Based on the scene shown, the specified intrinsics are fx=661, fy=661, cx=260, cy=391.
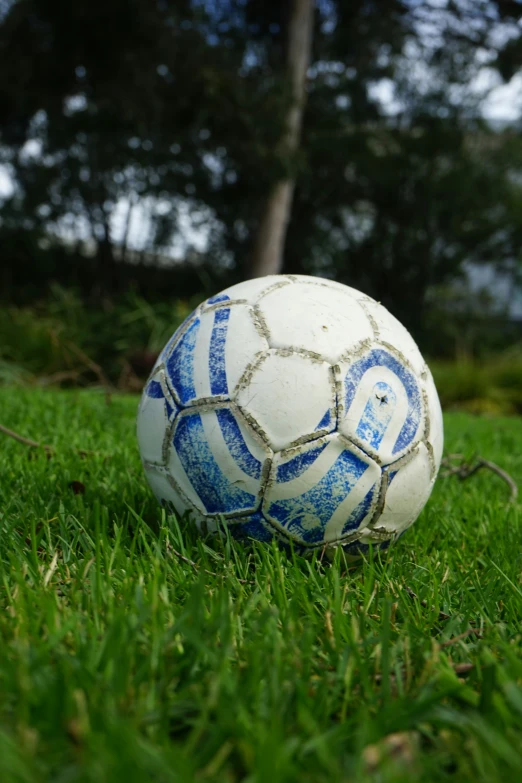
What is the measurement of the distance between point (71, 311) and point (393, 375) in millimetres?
8224

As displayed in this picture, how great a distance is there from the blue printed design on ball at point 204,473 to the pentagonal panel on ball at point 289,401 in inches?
6.5

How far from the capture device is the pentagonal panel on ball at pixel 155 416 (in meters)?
2.04

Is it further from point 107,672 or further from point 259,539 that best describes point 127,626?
point 259,539

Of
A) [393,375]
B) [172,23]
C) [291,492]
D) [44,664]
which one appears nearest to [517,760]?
[44,664]

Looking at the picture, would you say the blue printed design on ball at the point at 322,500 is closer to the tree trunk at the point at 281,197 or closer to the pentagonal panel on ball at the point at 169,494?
the pentagonal panel on ball at the point at 169,494

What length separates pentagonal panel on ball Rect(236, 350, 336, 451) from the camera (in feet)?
6.13

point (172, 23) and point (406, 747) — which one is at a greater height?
point (172, 23)

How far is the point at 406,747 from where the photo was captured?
3.32 feet

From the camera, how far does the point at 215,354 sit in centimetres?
196

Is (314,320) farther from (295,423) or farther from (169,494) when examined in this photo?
(169,494)

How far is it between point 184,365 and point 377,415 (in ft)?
1.97

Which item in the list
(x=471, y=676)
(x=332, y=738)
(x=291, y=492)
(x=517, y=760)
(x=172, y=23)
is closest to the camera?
(x=517, y=760)

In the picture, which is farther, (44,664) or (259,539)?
(259,539)

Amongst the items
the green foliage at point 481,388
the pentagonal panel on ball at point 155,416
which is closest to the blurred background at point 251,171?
the green foliage at point 481,388
